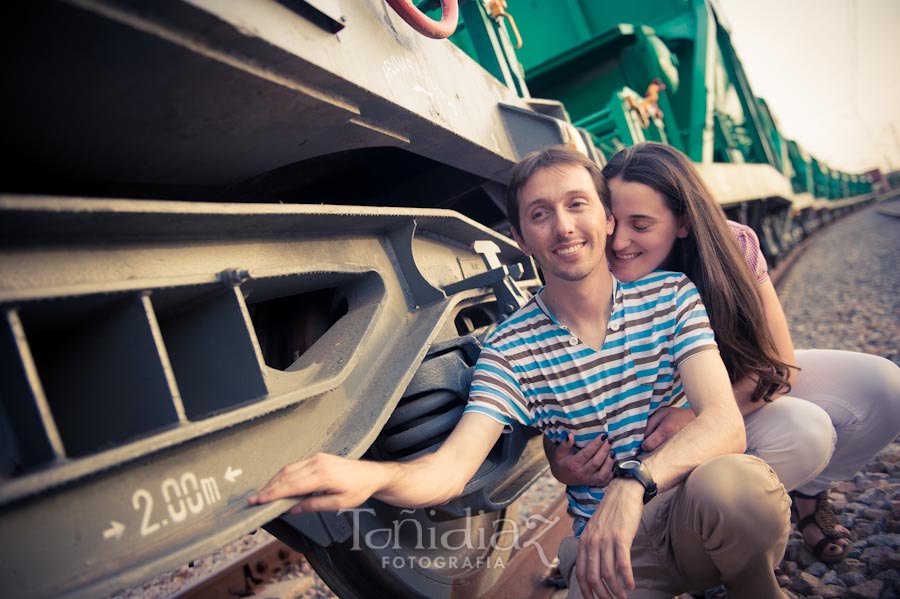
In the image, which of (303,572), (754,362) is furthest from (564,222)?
(303,572)

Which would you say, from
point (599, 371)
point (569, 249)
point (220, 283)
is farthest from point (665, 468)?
point (220, 283)

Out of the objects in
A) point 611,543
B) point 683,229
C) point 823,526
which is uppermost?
point 683,229

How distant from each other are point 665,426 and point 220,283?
1228 millimetres

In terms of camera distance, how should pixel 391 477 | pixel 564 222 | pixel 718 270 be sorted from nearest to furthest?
pixel 391 477, pixel 564 222, pixel 718 270

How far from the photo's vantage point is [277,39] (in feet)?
3.76

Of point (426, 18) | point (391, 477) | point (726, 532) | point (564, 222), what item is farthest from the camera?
point (564, 222)

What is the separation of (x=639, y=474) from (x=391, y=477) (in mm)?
600

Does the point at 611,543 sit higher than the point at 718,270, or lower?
lower

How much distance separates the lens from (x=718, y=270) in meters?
1.90

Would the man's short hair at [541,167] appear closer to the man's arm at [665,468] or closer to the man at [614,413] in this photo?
the man at [614,413]

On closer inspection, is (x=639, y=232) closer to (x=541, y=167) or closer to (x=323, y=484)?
(x=541, y=167)

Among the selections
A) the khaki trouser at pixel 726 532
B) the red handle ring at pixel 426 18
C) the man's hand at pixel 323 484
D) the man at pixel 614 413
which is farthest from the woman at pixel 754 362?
the red handle ring at pixel 426 18

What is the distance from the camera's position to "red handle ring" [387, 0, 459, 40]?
158cm

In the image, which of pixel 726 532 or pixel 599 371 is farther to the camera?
pixel 599 371
